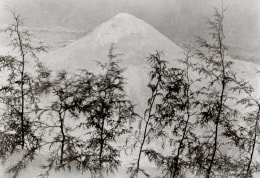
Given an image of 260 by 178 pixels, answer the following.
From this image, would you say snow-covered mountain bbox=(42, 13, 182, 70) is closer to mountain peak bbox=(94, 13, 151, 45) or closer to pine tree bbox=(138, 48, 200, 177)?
mountain peak bbox=(94, 13, 151, 45)

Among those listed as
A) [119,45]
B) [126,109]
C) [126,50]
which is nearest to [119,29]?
[119,45]

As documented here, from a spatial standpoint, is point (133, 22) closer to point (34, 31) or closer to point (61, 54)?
point (61, 54)

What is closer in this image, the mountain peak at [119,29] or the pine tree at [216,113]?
A: the pine tree at [216,113]

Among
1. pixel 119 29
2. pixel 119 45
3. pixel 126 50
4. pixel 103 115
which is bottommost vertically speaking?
pixel 103 115

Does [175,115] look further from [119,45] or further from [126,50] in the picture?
[119,45]

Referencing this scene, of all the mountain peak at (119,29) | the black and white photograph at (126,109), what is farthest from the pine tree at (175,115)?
the mountain peak at (119,29)

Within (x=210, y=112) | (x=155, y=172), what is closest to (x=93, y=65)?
(x=155, y=172)

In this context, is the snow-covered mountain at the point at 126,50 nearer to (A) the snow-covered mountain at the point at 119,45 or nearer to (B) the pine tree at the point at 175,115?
(A) the snow-covered mountain at the point at 119,45

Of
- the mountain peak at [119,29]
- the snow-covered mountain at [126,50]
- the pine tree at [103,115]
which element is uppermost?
the mountain peak at [119,29]

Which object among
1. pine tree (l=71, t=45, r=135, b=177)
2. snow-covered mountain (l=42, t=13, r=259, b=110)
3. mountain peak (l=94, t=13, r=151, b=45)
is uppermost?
mountain peak (l=94, t=13, r=151, b=45)

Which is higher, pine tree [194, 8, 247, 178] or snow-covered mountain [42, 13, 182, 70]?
snow-covered mountain [42, 13, 182, 70]

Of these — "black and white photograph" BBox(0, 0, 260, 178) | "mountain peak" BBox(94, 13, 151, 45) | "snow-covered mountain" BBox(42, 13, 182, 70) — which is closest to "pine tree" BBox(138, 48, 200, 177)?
"black and white photograph" BBox(0, 0, 260, 178)
